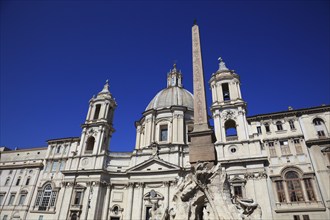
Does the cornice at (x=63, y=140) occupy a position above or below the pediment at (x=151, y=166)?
above

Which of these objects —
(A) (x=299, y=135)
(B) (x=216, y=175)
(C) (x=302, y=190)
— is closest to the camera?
(B) (x=216, y=175)

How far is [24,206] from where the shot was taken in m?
29.3

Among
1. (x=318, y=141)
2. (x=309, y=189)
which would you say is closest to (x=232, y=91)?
(x=318, y=141)

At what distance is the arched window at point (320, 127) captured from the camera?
22.9 metres

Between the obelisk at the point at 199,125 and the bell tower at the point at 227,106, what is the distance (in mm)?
14344

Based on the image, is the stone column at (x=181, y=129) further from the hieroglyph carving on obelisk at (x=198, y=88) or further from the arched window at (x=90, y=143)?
the hieroglyph carving on obelisk at (x=198, y=88)

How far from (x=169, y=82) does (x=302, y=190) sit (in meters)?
27.2

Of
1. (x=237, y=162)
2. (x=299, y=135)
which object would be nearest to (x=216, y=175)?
(x=237, y=162)

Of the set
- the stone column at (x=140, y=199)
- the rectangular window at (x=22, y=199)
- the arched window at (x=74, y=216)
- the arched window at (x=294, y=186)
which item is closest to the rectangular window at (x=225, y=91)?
the arched window at (x=294, y=186)

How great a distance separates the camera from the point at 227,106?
27.2m

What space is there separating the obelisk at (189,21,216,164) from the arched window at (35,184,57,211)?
25693mm

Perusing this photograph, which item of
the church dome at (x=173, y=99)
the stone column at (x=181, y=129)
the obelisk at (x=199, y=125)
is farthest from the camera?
the church dome at (x=173, y=99)

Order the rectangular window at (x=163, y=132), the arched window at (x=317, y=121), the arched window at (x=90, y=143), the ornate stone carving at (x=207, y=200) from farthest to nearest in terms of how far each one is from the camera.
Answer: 1. the rectangular window at (x=163, y=132)
2. the arched window at (x=90, y=143)
3. the arched window at (x=317, y=121)
4. the ornate stone carving at (x=207, y=200)

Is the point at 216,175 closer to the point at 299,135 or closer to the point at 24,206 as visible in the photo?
the point at 299,135
